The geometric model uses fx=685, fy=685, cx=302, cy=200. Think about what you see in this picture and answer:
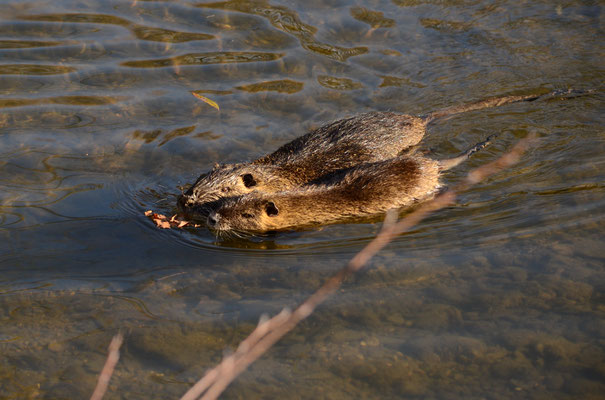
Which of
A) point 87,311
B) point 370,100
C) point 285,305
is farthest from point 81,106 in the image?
point 285,305

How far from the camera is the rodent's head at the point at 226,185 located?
5.06m

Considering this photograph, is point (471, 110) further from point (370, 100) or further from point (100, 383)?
point (100, 383)

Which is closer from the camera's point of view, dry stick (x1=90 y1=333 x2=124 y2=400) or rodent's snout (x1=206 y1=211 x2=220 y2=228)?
dry stick (x1=90 y1=333 x2=124 y2=400)

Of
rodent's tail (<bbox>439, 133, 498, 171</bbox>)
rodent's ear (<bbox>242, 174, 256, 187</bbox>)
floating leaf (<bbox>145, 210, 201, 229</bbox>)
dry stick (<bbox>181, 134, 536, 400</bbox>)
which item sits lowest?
floating leaf (<bbox>145, 210, 201, 229</bbox>)

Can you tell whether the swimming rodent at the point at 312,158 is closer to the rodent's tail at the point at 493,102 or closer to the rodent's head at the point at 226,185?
the rodent's head at the point at 226,185

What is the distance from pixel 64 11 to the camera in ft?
26.8

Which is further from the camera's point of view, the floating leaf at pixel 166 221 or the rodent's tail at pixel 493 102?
the rodent's tail at pixel 493 102

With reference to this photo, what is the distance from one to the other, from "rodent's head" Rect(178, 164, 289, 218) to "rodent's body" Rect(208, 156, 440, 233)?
0.88ft

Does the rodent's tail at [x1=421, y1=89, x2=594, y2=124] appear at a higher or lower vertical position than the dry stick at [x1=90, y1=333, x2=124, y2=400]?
higher

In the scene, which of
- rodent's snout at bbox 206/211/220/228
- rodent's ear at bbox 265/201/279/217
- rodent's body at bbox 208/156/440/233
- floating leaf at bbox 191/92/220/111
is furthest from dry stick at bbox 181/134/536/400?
floating leaf at bbox 191/92/220/111

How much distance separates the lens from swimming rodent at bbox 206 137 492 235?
4711 millimetres

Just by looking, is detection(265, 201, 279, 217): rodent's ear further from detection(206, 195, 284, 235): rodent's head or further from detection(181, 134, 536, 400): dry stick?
detection(181, 134, 536, 400): dry stick

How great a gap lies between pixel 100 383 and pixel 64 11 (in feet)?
20.9

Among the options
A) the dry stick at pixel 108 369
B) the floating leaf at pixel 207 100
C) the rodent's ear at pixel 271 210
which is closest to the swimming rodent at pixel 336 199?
the rodent's ear at pixel 271 210
